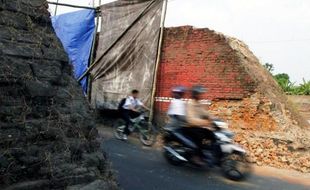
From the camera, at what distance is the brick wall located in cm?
1156

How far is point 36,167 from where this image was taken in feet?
13.7

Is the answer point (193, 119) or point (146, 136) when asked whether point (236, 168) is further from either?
point (146, 136)

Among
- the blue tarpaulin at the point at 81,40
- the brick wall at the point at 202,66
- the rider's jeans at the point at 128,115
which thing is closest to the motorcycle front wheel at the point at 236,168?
the brick wall at the point at 202,66

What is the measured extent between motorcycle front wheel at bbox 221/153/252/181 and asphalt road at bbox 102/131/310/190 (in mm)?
120

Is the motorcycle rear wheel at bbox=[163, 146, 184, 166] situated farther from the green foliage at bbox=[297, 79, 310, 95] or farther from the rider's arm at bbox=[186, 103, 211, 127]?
the green foliage at bbox=[297, 79, 310, 95]

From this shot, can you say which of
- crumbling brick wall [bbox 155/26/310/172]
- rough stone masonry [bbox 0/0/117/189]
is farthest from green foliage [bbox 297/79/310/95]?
rough stone masonry [bbox 0/0/117/189]

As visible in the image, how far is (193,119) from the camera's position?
8258 millimetres

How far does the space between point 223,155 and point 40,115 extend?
425 centimetres

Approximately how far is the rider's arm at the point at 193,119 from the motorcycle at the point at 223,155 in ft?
0.60

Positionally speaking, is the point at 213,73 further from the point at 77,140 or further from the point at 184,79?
the point at 77,140

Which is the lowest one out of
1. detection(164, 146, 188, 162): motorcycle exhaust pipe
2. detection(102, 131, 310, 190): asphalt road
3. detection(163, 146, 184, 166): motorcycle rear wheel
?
detection(102, 131, 310, 190): asphalt road

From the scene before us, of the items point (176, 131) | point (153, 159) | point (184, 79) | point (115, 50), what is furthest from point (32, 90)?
point (115, 50)

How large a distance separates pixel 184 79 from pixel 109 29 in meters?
3.49

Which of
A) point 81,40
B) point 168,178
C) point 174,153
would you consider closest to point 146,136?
point 174,153
